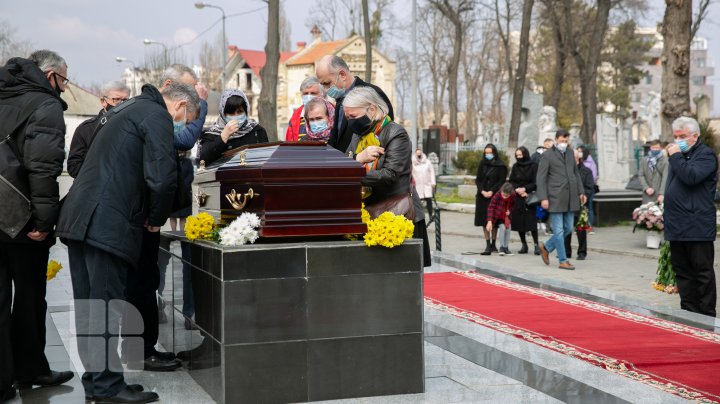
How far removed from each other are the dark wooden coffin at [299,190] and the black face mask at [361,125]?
65cm

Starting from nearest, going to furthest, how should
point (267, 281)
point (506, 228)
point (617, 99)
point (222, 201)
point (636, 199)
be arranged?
point (267, 281)
point (222, 201)
point (506, 228)
point (636, 199)
point (617, 99)

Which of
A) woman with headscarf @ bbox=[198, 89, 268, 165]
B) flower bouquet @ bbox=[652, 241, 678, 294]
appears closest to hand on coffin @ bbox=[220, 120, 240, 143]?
woman with headscarf @ bbox=[198, 89, 268, 165]

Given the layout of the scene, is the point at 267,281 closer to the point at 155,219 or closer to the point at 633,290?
the point at 155,219

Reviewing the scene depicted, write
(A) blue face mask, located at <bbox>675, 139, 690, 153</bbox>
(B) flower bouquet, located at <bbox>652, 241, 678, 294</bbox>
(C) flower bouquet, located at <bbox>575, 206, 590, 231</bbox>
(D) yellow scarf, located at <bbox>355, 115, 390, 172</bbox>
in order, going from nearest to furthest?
1. (D) yellow scarf, located at <bbox>355, 115, 390, 172</bbox>
2. (A) blue face mask, located at <bbox>675, 139, 690, 153</bbox>
3. (B) flower bouquet, located at <bbox>652, 241, 678, 294</bbox>
4. (C) flower bouquet, located at <bbox>575, 206, 590, 231</bbox>

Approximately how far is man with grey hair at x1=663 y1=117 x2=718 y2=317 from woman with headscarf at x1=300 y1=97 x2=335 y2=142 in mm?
3824

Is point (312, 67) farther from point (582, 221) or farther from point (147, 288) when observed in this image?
point (147, 288)

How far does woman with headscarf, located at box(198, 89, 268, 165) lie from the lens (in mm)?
6766

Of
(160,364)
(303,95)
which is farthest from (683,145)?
(160,364)

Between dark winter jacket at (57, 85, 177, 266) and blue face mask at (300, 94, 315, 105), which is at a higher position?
blue face mask at (300, 94, 315, 105)

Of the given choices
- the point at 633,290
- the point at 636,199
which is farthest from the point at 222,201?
the point at 636,199

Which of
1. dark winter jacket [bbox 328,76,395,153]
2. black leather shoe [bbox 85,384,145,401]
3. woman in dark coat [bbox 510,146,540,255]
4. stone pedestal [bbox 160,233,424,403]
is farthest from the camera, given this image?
woman in dark coat [bbox 510,146,540,255]

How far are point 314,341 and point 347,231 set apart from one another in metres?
0.68

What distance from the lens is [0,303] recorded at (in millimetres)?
5469

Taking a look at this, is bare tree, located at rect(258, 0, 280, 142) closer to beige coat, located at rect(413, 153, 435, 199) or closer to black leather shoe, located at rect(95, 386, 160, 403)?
beige coat, located at rect(413, 153, 435, 199)
